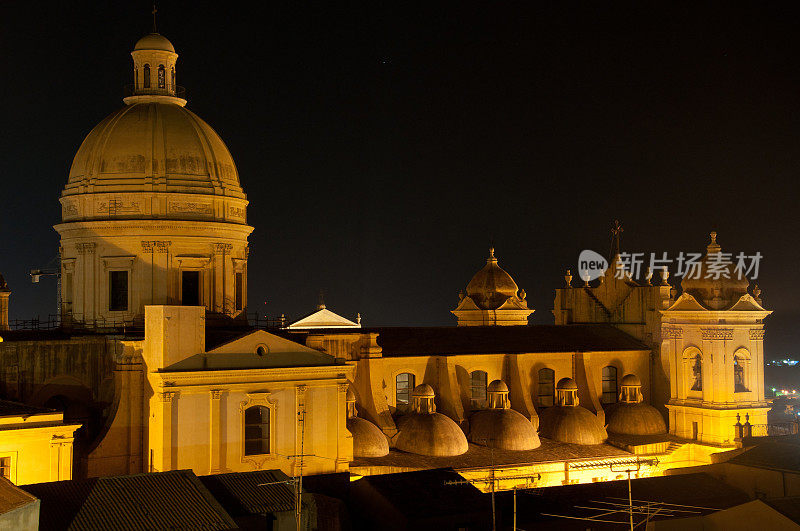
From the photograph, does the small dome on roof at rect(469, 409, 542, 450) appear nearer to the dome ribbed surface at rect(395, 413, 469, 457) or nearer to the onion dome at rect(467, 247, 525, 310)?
the dome ribbed surface at rect(395, 413, 469, 457)

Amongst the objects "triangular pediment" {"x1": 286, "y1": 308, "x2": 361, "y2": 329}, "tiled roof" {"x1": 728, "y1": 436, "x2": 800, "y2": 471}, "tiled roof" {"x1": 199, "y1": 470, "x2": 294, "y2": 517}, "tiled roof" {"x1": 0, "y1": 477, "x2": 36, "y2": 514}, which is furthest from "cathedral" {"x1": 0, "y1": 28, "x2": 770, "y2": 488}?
"triangular pediment" {"x1": 286, "y1": 308, "x2": 361, "y2": 329}

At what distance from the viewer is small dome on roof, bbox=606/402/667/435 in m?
46.2

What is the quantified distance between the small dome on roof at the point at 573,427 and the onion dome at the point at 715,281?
355 inches

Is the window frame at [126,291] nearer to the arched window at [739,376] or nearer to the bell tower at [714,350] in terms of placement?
the bell tower at [714,350]

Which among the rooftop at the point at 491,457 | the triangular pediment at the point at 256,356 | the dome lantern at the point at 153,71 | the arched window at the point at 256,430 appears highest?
the dome lantern at the point at 153,71

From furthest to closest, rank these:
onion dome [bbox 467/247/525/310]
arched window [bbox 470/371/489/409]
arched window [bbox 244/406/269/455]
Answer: onion dome [bbox 467/247/525/310] < arched window [bbox 470/371/489/409] < arched window [bbox 244/406/269/455]

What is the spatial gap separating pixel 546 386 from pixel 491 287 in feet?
46.8

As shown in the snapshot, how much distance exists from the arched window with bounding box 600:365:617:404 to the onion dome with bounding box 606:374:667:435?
5.81 feet

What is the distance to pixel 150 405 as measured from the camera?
35344 millimetres

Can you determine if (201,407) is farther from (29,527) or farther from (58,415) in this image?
(29,527)

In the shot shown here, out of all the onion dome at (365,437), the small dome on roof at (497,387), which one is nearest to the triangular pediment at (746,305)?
the small dome on roof at (497,387)

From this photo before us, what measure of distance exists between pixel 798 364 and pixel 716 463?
358 ft

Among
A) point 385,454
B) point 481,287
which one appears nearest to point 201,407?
point 385,454

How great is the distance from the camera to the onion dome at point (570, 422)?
44.1 m
